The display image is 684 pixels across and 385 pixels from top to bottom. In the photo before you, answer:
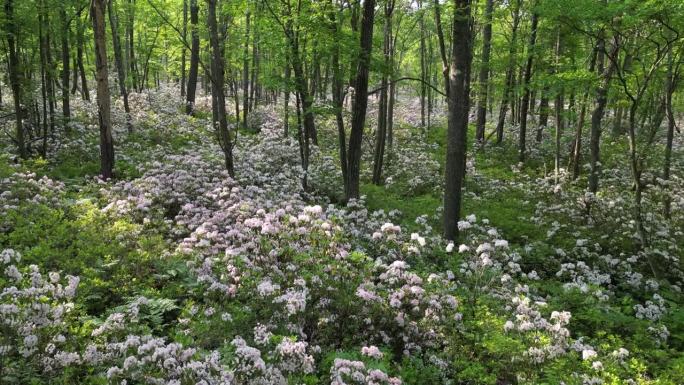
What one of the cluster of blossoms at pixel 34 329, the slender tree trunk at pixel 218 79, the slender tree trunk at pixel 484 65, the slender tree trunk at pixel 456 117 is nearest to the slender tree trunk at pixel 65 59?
the slender tree trunk at pixel 218 79

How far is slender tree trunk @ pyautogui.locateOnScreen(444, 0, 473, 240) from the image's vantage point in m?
10.4

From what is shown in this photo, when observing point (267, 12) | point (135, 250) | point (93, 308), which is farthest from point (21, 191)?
point (267, 12)

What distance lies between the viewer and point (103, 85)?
520 inches

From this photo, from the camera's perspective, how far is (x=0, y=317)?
14.8ft

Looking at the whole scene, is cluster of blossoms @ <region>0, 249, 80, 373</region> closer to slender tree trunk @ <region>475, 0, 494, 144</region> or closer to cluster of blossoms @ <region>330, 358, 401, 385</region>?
cluster of blossoms @ <region>330, 358, 401, 385</region>

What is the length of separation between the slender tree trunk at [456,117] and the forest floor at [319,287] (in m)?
0.95

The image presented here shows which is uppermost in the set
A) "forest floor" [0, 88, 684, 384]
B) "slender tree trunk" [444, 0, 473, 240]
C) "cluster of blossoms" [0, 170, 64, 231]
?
"slender tree trunk" [444, 0, 473, 240]

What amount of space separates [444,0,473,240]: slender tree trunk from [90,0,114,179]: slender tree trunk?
9.75 m

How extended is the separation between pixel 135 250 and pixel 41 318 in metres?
3.49

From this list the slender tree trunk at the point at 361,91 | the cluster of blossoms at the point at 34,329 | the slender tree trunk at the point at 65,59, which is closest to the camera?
the cluster of blossoms at the point at 34,329

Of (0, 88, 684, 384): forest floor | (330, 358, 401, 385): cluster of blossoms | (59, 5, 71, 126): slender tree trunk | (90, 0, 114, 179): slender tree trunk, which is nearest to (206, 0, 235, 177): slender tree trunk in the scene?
(0, 88, 684, 384): forest floor

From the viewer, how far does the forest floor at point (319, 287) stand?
508 cm

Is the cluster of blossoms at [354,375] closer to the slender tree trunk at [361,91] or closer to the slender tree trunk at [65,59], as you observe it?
the slender tree trunk at [361,91]

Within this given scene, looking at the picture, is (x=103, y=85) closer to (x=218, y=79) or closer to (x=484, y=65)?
(x=218, y=79)
